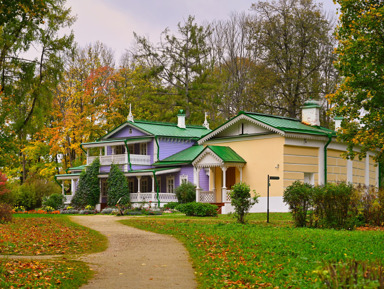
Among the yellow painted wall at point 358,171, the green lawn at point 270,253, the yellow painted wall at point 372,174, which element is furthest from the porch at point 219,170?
the green lawn at point 270,253

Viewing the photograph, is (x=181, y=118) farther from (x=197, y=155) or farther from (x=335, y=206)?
(x=335, y=206)

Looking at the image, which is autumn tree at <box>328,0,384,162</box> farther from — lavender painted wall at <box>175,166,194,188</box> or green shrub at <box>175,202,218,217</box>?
lavender painted wall at <box>175,166,194,188</box>

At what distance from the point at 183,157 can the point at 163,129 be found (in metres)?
3.69

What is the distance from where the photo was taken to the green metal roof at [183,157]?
1505 inches

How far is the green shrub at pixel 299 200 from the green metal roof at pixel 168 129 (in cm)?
2229

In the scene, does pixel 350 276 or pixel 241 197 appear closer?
pixel 350 276

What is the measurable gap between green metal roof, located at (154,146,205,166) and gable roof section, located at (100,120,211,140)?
47.9 inches

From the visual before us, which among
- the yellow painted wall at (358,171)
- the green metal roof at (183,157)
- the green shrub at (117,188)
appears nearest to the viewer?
the yellow painted wall at (358,171)

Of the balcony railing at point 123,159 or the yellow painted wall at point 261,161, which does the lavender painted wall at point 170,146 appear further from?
the yellow painted wall at point 261,161

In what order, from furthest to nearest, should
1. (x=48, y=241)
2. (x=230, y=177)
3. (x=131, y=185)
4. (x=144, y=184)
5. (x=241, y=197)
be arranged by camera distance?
(x=131, y=185) → (x=144, y=184) → (x=230, y=177) → (x=241, y=197) → (x=48, y=241)

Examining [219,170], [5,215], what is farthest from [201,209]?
[5,215]

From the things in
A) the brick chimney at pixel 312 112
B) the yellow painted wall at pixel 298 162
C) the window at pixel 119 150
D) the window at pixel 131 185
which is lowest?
the window at pixel 131 185

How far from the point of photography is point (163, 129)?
137 ft

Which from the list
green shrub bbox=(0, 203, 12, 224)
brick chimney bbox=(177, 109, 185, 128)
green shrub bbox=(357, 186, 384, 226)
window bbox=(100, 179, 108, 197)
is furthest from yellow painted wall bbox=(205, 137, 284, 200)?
green shrub bbox=(0, 203, 12, 224)
